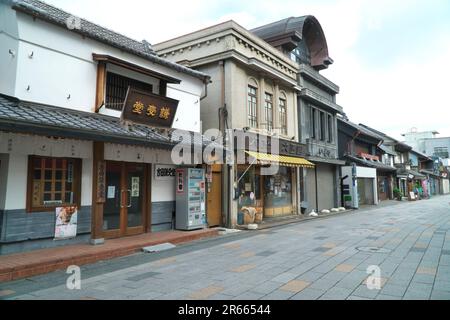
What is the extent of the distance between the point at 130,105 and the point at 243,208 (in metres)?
7.48

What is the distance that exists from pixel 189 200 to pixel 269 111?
25.1 ft

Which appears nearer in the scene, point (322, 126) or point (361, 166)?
point (322, 126)

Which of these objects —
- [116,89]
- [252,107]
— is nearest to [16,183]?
[116,89]

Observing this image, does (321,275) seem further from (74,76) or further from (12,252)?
(74,76)

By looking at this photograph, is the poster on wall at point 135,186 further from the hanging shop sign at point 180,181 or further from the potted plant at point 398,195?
the potted plant at point 398,195

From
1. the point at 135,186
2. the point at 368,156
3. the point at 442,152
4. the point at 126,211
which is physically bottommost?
the point at 126,211

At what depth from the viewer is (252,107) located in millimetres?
16406

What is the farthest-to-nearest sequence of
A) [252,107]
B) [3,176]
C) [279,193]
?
1. [279,193]
2. [252,107]
3. [3,176]

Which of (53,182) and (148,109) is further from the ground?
(148,109)

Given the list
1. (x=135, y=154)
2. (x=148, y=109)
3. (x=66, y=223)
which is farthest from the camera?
(x=135, y=154)

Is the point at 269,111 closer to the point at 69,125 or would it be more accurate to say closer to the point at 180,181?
the point at 180,181

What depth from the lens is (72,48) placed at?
31.6 feet

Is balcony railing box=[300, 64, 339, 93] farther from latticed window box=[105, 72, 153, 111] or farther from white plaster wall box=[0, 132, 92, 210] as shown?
white plaster wall box=[0, 132, 92, 210]

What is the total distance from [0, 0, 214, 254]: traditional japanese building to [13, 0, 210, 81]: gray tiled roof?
0.15 feet
